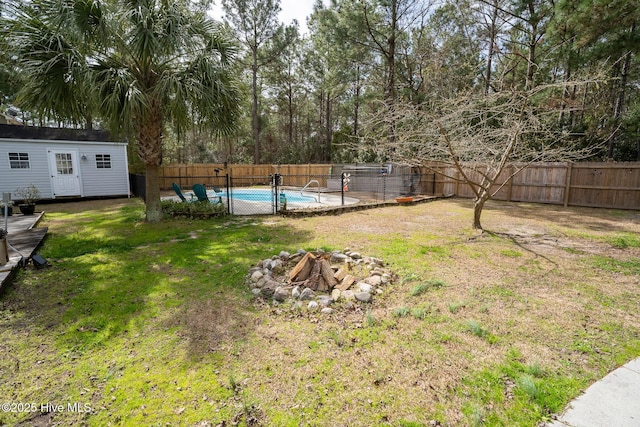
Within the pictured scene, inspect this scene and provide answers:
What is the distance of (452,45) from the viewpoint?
592 inches

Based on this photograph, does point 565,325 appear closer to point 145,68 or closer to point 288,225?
point 288,225

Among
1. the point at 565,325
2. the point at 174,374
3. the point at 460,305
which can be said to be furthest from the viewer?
the point at 460,305

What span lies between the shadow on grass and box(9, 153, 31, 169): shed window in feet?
24.3

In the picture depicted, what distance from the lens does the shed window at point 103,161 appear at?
1253 centimetres

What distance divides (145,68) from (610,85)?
57.4 feet

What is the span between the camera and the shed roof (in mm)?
10891

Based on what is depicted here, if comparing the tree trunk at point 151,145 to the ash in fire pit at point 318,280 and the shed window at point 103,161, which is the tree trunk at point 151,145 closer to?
the ash in fire pit at point 318,280

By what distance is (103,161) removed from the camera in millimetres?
12656

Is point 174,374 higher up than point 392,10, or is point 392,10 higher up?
point 392,10

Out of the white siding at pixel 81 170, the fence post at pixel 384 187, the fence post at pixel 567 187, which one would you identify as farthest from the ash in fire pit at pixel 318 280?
the white siding at pixel 81 170

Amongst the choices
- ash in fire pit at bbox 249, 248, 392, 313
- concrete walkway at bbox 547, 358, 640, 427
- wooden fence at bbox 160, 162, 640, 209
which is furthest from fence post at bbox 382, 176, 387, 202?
concrete walkway at bbox 547, 358, 640, 427

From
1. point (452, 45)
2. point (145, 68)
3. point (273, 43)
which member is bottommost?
point (145, 68)

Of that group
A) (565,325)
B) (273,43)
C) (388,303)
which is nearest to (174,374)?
(388,303)

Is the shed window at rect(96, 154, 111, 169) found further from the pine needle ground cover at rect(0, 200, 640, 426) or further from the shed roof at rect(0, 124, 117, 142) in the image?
the pine needle ground cover at rect(0, 200, 640, 426)
